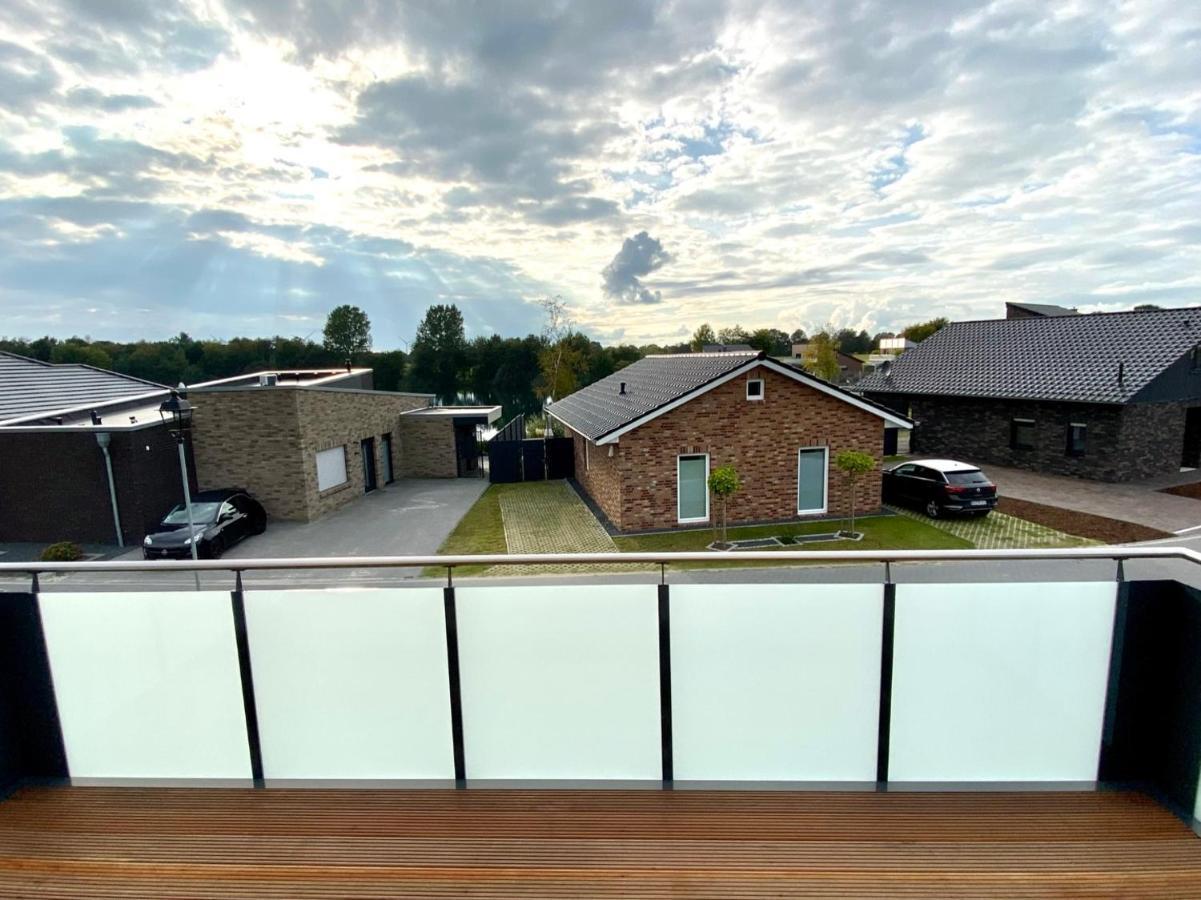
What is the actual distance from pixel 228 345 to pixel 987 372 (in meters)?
52.5

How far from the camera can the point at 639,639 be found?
290cm

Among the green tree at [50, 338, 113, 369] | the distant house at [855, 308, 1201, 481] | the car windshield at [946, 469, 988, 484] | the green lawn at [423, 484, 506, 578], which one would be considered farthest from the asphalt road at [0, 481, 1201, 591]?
the green tree at [50, 338, 113, 369]

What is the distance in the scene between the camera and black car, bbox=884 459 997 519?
13383mm

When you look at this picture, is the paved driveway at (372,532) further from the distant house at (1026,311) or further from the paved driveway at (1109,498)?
the distant house at (1026,311)

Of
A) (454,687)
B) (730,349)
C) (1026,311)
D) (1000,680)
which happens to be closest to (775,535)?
(1000,680)

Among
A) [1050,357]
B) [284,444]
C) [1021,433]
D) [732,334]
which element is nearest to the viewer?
[284,444]

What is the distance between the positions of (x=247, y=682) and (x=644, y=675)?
192 centimetres

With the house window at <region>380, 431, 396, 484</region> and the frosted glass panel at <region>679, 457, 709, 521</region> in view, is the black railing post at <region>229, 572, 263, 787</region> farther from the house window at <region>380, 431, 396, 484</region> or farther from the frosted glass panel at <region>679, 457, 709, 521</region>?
the house window at <region>380, 431, 396, 484</region>

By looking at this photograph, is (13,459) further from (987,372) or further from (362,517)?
(987,372)

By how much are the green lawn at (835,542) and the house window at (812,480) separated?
520 millimetres

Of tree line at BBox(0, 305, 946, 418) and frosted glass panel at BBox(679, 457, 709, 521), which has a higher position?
tree line at BBox(0, 305, 946, 418)

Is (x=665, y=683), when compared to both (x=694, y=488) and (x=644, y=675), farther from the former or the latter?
(x=694, y=488)

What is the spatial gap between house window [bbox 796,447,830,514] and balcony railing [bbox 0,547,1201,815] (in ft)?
36.7

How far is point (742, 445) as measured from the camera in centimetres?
1362
